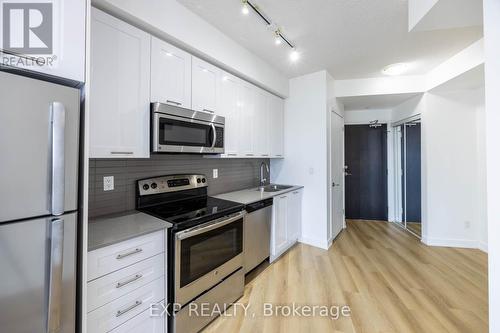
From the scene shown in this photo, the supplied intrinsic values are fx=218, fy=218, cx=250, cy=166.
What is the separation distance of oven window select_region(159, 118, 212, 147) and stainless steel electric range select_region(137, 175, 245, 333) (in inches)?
17.3

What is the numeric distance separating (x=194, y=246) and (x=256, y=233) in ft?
3.23

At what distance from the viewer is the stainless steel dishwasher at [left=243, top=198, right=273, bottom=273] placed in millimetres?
2344

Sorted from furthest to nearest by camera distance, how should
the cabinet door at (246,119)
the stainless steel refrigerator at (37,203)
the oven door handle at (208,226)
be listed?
the cabinet door at (246,119) < the oven door handle at (208,226) < the stainless steel refrigerator at (37,203)

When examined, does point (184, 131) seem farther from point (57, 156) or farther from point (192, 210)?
point (57, 156)

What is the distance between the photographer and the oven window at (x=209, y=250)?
5.19ft

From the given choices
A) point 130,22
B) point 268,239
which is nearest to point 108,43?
point 130,22

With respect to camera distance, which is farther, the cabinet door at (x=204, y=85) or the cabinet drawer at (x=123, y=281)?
the cabinet door at (x=204, y=85)

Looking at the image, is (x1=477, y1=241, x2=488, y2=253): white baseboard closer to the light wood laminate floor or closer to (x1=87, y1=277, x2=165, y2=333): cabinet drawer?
the light wood laminate floor

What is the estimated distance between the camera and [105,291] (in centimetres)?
121

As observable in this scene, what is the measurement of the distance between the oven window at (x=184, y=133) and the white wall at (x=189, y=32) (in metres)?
0.70

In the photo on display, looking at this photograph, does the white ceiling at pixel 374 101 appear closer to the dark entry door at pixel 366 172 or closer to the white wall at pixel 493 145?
the dark entry door at pixel 366 172

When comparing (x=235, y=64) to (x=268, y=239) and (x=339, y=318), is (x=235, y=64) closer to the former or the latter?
(x=268, y=239)

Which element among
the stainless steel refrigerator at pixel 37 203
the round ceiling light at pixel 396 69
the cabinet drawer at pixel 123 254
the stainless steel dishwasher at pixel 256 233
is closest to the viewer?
the stainless steel refrigerator at pixel 37 203

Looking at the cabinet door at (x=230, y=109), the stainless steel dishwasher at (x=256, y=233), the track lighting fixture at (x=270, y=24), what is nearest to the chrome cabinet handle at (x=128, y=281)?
the stainless steel dishwasher at (x=256, y=233)
